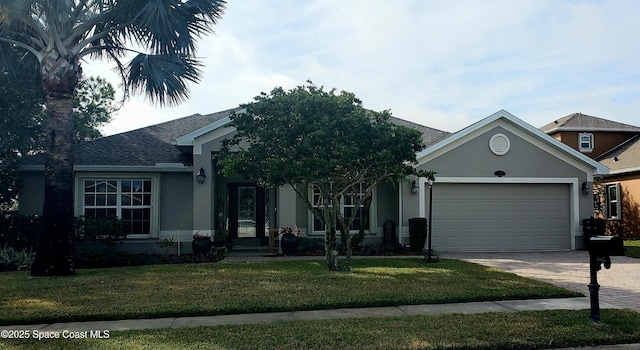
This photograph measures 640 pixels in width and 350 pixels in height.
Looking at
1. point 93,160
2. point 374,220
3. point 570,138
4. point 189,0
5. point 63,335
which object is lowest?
point 63,335

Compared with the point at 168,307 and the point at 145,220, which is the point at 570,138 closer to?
the point at 145,220

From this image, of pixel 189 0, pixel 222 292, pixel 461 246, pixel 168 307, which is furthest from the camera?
pixel 461 246

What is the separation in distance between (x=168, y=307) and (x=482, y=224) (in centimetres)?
1083

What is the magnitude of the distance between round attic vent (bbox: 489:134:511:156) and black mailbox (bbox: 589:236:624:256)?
876 cm

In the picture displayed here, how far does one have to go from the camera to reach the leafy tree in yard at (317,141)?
28.5ft

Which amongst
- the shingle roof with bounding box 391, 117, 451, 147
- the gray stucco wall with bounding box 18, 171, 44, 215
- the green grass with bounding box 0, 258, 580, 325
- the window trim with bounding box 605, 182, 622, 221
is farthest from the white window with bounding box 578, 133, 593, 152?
the gray stucco wall with bounding box 18, 171, 44, 215

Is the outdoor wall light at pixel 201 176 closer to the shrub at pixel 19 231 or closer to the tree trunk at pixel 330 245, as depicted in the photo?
the shrub at pixel 19 231

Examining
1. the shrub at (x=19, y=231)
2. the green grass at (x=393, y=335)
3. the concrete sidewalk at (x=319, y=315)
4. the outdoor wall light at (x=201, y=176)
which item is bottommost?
the concrete sidewalk at (x=319, y=315)

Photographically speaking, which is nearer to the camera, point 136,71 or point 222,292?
point 222,292

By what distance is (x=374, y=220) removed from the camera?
1432cm

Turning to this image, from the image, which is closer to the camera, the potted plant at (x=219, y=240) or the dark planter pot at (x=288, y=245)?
the dark planter pot at (x=288, y=245)

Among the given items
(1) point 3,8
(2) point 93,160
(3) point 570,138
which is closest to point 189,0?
(1) point 3,8

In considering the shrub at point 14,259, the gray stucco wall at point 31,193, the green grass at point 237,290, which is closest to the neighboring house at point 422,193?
the gray stucco wall at point 31,193

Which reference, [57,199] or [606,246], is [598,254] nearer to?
[606,246]
